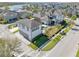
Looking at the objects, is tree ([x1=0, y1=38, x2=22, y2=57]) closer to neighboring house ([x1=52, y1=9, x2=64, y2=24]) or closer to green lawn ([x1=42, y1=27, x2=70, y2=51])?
green lawn ([x1=42, y1=27, x2=70, y2=51])

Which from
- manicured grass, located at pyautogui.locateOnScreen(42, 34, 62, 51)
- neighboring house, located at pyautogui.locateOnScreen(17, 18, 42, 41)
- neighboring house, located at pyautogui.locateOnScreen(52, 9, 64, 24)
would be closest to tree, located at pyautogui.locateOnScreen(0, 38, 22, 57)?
neighboring house, located at pyautogui.locateOnScreen(17, 18, 42, 41)

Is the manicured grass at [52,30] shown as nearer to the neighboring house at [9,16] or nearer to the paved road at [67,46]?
the paved road at [67,46]

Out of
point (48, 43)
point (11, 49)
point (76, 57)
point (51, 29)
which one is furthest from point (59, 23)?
point (11, 49)

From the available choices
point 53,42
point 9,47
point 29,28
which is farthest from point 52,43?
point 9,47

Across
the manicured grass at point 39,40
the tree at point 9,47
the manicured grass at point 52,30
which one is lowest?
the tree at point 9,47

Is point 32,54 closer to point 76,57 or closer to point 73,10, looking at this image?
point 76,57

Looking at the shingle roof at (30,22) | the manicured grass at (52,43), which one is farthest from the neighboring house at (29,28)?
the manicured grass at (52,43)

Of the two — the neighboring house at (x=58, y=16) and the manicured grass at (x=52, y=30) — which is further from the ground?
the neighboring house at (x=58, y=16)

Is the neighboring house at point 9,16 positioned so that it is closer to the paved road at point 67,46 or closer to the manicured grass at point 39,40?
the manicured grass at point 39,40
